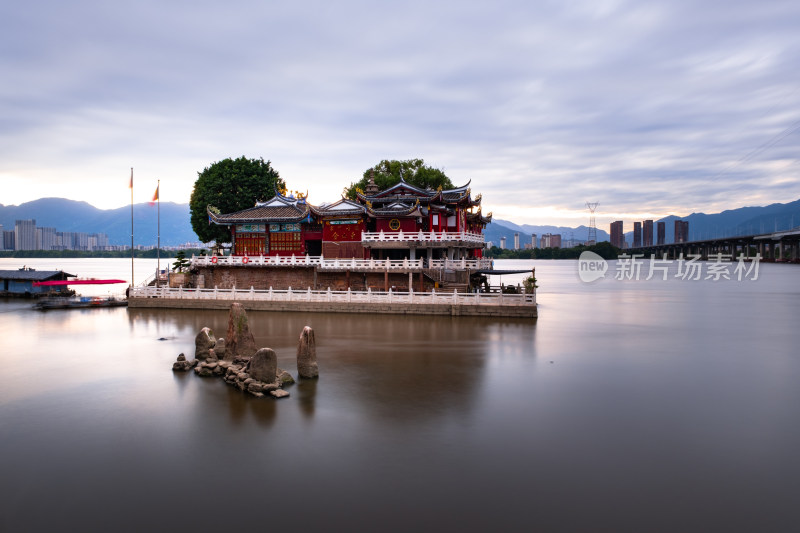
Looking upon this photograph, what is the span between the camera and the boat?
1543 inches

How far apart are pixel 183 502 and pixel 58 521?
2.12 m

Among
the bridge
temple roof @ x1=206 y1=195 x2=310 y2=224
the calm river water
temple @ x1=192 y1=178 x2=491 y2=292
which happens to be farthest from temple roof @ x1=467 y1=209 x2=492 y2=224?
the bridge

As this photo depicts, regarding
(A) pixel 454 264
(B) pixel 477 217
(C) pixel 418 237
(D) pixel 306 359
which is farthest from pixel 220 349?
(B) pixel 477 217

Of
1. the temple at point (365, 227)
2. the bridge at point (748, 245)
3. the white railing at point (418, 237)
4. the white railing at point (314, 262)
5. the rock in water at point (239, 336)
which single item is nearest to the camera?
the rock in water at point (239, 336)

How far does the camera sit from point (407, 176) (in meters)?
59.1

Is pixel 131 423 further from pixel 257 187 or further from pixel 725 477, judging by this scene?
pixel 257 187

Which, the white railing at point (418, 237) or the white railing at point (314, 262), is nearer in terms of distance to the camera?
the white railing at point (314, 262)

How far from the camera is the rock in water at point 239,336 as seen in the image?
19.6 m

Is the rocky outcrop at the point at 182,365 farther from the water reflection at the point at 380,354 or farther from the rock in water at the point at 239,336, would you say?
the water reflection at the point at 380,354

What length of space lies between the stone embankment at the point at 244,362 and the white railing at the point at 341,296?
48.6 feet

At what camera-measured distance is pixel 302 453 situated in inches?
476

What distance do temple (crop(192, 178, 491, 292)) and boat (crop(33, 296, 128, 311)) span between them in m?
6.77

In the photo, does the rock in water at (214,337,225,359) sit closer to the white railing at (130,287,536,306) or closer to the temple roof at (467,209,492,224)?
the white railing at (130,287,536,306)

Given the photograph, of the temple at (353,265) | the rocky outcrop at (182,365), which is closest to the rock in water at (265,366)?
the rocky outcrop at (182,365)
